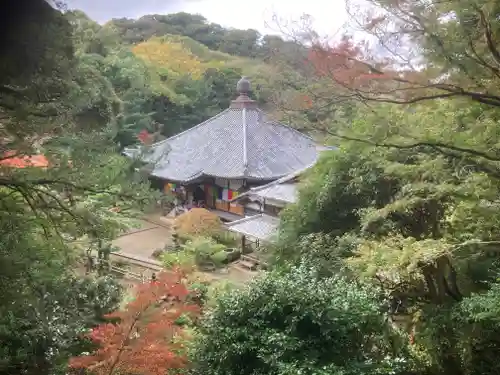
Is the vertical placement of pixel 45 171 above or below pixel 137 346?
above

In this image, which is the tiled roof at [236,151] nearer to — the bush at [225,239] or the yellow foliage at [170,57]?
the bush at [225,239]

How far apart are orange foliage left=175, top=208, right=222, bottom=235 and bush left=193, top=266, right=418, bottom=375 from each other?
10.2 metres

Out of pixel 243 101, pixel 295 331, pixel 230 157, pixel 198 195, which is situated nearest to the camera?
pixel 295 331

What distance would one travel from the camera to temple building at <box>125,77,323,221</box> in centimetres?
1742

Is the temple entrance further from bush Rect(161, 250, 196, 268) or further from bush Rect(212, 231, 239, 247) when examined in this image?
bush Rect(161, 250, 196, 268)

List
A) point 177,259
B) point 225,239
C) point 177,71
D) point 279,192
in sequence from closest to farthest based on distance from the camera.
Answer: point 177,259
point 279,192
point 225,239
point 177,71

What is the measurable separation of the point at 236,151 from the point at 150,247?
534 cm

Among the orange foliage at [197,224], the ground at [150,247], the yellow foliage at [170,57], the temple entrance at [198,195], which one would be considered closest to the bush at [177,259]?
the ground at [150,247]

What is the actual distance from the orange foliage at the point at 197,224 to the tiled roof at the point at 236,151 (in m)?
2.21

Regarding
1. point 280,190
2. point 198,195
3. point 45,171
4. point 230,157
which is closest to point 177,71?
point 198,195

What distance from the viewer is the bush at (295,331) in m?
4.18

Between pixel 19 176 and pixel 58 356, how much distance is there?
297cm

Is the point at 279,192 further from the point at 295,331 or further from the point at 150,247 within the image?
the point at 295,331

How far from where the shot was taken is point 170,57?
93.0 ft
